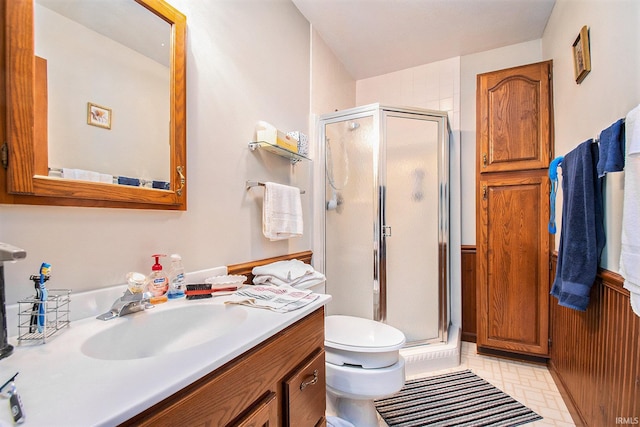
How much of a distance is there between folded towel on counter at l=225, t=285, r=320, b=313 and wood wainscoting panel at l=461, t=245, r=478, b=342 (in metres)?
1.95

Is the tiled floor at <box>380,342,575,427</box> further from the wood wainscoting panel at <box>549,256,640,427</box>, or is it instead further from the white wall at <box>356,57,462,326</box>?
the white wall at <box>356,57,462,326</box>

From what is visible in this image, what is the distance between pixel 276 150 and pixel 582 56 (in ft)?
5.20

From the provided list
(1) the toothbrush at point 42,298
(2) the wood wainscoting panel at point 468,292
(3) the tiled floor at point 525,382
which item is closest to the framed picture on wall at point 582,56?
(2) the wood wainscoting panel at point 468,292

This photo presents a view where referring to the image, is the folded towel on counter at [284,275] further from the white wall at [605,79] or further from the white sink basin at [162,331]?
the white wall at [605,79]

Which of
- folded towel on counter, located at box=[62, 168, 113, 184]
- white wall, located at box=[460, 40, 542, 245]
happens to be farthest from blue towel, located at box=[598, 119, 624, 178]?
folded towel on counter, located at box=[62, 168, 113, 184]

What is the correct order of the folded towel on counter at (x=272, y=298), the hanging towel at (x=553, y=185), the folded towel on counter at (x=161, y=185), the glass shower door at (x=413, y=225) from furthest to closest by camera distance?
the glass shower door at (x=413, y=225)
the hanging towel at (x=553, y=185)
the folded towel on counter at (x=161, y=185)
the folded towel on counter at (x=272, y=298)

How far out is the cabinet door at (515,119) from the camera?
2008 mm

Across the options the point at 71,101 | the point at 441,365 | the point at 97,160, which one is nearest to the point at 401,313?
the point at 441,365

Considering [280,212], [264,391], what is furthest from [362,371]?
[280,212]

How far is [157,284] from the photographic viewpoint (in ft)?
3.21

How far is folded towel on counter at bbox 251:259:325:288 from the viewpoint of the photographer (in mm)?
1380

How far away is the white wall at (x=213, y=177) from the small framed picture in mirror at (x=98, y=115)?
0.87ft

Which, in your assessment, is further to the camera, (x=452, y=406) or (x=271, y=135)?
(x=452, y=406)

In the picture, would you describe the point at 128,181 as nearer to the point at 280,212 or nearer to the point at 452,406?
the point at 280,212
